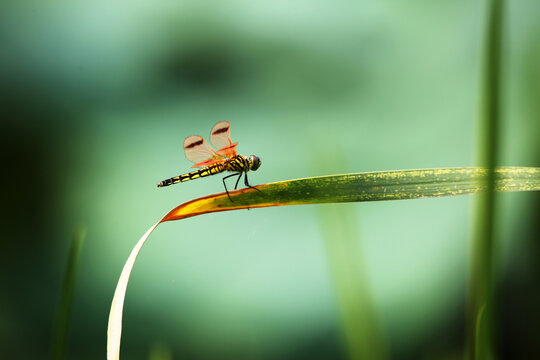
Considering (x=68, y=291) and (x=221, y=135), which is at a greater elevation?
(x=221, y=135)

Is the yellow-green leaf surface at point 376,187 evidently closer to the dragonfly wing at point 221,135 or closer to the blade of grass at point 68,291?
the blade of grass at point 68,291

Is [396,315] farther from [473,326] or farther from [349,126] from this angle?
[473,326]

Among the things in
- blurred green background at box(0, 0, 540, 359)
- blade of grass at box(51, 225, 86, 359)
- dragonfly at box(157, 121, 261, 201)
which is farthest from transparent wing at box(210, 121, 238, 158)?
blade of grass at box(51, 225, 86, 359)

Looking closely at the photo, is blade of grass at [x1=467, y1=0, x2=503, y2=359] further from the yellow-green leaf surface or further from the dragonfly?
the dragonfly

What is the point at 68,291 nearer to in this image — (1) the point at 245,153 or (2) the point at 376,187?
(2) the point at 376,187

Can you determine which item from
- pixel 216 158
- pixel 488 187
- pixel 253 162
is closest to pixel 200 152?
pixel 216 158
